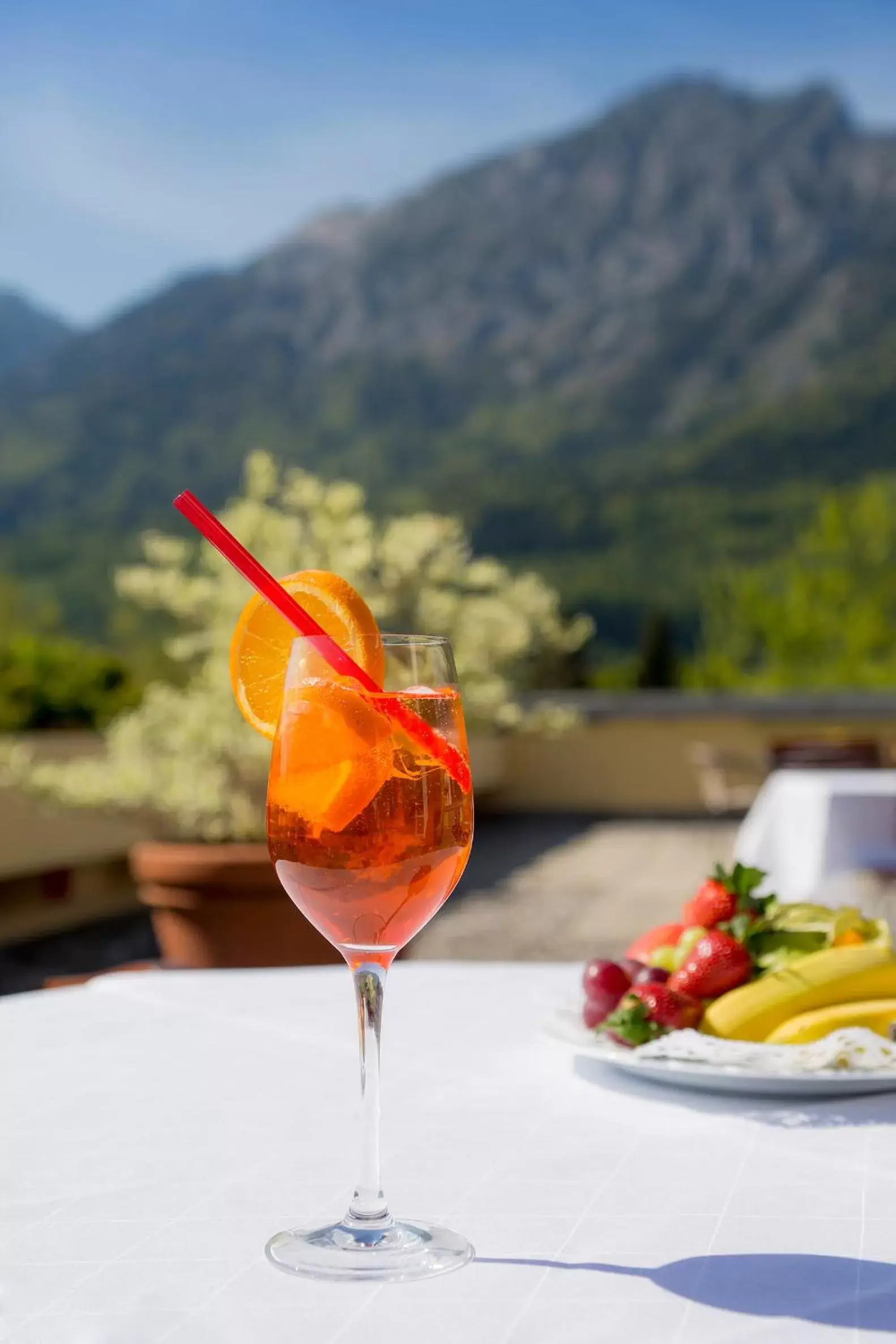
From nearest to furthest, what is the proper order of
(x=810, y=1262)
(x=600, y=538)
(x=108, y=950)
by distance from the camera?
1. (x=810, y=1262)
2. (x=108, y=950)
3. (x=600, y=538)

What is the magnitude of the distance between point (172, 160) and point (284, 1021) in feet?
235

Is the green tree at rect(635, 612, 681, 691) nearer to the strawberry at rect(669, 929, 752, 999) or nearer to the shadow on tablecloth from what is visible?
the strawberry at rect(669, 929, 752, 999)

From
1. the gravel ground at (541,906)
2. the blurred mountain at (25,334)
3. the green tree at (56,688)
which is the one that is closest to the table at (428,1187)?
the gravel ground at (541,906)

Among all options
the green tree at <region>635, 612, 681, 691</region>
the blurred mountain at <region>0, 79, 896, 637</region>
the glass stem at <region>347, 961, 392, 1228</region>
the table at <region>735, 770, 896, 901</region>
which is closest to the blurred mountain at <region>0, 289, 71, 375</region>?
the blurred mountain at <region>0, 79, 896, 637</region>

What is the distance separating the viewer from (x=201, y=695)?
13.2ft

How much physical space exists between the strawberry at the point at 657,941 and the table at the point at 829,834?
3.12 metres

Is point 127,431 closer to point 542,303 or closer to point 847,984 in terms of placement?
point 542,303

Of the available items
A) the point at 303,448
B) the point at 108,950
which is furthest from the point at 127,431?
the point at 108,950

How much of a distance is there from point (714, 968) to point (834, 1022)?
87 millimetres

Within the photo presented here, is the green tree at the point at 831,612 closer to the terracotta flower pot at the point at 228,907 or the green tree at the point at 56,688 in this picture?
the green tree at the point at 56,688

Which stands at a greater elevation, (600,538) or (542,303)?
(542,303)

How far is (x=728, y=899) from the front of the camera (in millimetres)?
1110

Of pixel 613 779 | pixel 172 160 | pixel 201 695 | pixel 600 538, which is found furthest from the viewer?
pixel 172 160

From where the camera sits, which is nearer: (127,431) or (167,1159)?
(167,1159)
